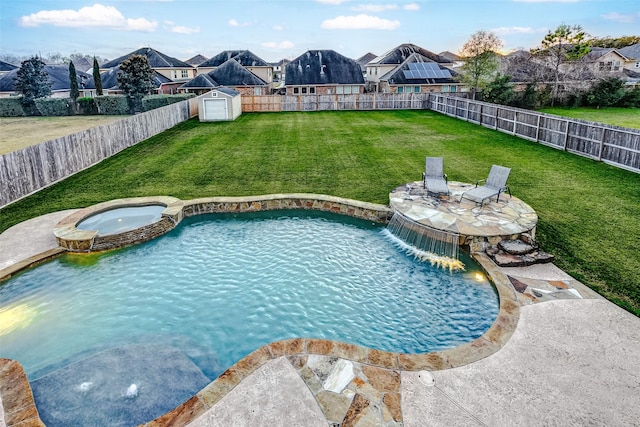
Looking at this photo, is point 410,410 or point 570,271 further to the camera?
point 570,271

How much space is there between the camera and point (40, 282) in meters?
6.57

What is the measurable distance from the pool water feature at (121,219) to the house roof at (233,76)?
31518 millimetres

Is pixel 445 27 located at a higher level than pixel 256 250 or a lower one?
higher

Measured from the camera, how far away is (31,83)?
34.1 metres

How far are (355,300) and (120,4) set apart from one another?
238 ft

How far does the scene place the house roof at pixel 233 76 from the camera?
3825 centimetres

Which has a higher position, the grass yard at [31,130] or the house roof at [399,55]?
the house roof at [399,55]

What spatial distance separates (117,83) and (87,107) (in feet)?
30.1

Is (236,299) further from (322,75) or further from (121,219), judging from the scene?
(322,75)

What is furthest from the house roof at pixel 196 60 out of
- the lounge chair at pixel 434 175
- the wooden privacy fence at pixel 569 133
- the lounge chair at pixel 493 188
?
the lounge chair at pixel 493 188

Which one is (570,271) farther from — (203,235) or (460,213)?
(203,235)

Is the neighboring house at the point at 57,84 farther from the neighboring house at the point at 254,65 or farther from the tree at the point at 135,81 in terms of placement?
the neighboring house at the point at 254,65

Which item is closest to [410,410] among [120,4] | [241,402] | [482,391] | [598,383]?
[482,391]

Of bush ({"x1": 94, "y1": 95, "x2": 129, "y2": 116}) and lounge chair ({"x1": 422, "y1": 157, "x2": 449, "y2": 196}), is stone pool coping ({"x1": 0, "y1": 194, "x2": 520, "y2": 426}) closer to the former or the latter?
lounge chair ({"x1": 422, "y1": 157, "x2": 449, "y2": 196})
